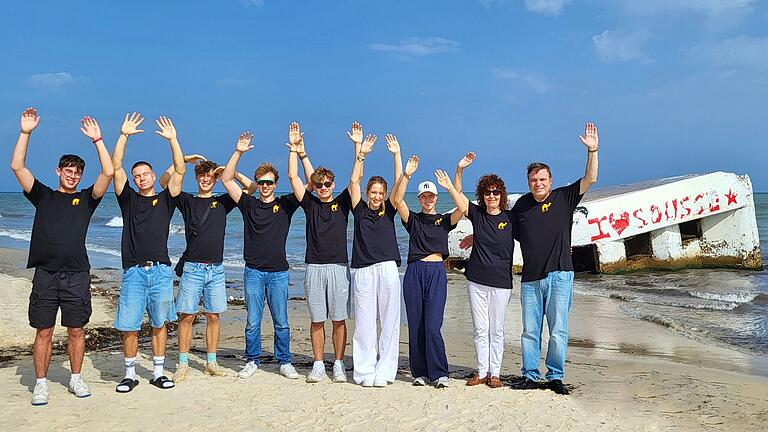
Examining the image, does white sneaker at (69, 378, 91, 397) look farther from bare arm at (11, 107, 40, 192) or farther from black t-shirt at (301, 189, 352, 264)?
black t-shirt at (301, 189, 352, 264)

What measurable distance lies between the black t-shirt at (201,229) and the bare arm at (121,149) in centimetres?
53

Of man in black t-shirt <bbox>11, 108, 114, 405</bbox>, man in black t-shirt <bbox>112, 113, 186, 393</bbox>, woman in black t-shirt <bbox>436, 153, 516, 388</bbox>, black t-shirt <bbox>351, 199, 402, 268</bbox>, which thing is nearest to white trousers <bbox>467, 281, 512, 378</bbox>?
woman in black t-shirt <bbox>436, 153, 516, 388</bbox>

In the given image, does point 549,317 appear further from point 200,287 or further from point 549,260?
point 200,287

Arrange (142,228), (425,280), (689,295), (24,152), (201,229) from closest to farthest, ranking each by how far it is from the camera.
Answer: (24,152) → (142,228) → (425,280) → (201,229) → (689,295)

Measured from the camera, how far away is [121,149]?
5.62 metres

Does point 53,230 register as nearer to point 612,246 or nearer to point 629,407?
point 629,407

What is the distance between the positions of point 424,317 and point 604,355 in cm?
293

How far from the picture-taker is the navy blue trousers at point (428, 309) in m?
5.97

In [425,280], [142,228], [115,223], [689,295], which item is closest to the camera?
[142,228]

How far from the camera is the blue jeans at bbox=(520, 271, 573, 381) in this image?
5.70 m

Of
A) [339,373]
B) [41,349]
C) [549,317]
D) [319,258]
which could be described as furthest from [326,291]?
[41,349]

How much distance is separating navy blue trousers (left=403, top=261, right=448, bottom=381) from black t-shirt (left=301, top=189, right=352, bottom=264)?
2.30 feet

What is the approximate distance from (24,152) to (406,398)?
3.67 m

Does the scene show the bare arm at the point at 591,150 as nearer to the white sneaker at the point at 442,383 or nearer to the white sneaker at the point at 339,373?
the white sneaker at the point at 442,383
